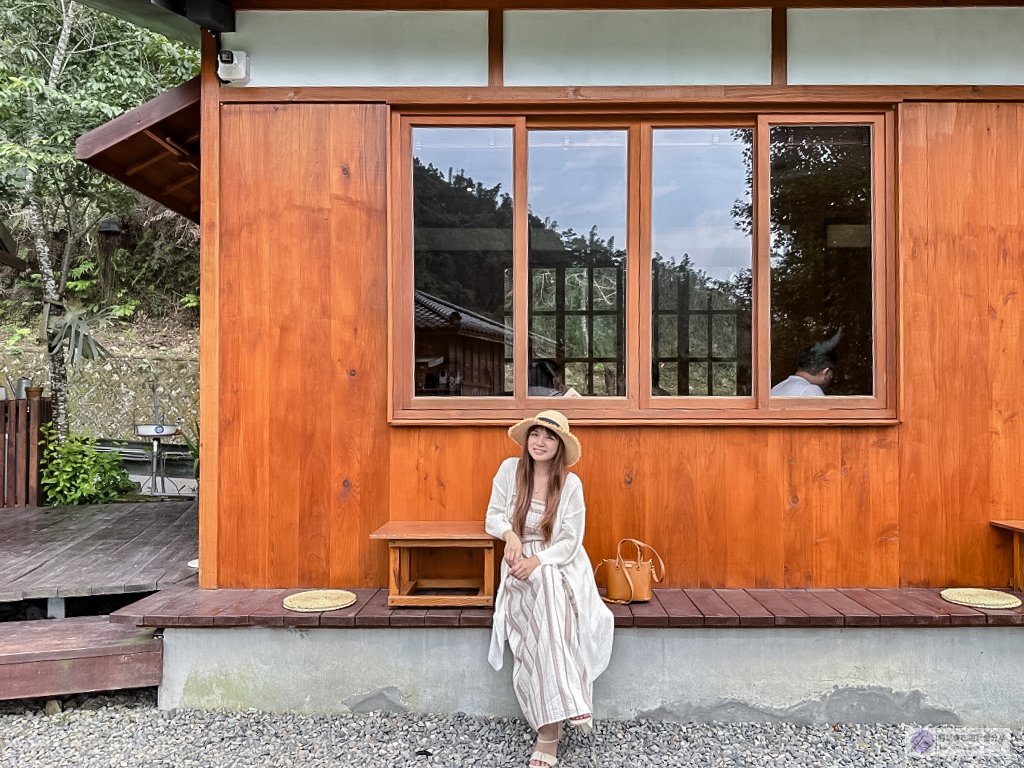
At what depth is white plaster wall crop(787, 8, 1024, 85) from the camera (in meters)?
3.22

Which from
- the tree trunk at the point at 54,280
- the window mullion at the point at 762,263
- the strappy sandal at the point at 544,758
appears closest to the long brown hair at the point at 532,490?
the strappy sandal at the point at 544,758

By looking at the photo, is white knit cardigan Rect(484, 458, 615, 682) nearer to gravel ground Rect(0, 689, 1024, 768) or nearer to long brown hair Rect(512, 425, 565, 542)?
long brown hair Rect(512, 425, 565, 542)

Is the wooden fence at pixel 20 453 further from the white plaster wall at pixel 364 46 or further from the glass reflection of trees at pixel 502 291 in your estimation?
the glass reflection of trees at pixel 502 291

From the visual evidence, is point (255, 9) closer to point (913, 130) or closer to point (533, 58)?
point (533, 58)

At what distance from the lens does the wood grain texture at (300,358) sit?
10.8ft

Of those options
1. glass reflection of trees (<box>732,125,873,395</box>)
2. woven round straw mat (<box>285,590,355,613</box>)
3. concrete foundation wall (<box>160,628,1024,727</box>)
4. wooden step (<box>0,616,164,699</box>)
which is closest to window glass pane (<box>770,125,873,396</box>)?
glass reflection of trees (<box>732,125,873,395</box>)

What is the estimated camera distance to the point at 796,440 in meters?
3.25

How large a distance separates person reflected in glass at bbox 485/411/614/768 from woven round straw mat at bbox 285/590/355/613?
754 mm

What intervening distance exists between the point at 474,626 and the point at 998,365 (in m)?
2.91

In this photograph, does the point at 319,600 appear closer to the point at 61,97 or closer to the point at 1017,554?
the point at 1017,554

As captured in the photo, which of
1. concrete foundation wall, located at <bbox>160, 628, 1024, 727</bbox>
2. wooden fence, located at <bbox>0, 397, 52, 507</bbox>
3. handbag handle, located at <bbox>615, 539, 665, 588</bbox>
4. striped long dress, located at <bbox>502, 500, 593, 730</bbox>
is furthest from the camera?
wooden fence, located at <bbox>0, 397, 52, 507</bbox>

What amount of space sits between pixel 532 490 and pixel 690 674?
1111 millimetres

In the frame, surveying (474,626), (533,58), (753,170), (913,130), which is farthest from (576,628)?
(913,130)

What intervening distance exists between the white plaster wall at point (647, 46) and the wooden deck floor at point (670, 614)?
2567 mm
